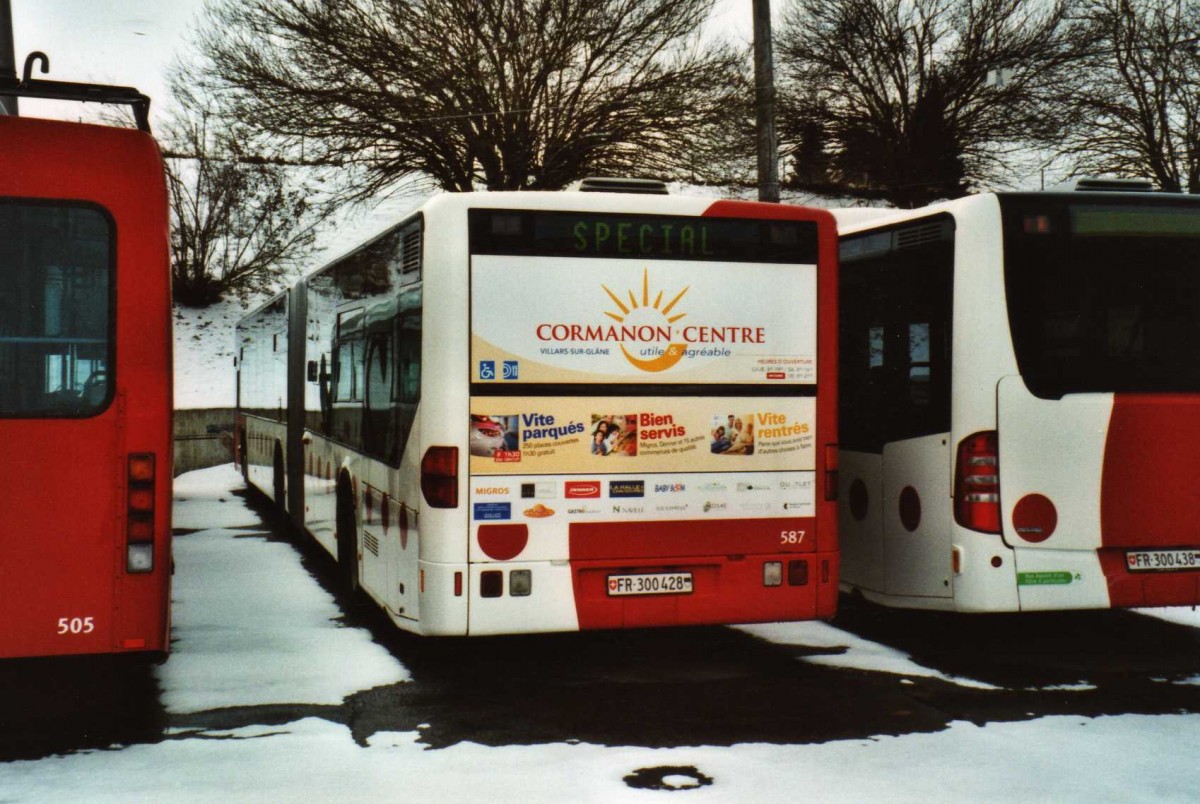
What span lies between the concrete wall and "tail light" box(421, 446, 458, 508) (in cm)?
1748

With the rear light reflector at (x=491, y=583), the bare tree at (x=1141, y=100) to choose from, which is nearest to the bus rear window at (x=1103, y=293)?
the rear light reflector at (x=491, y=583)

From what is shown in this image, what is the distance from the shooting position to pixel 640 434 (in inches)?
285

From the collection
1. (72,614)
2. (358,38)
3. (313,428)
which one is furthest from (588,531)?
(358,38)

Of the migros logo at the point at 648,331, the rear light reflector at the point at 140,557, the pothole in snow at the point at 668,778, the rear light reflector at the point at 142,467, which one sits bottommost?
the pothole in snow at the point at 668,778

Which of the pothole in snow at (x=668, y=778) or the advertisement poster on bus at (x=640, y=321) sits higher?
the advertisement poster on bus at (x=640, y=321)

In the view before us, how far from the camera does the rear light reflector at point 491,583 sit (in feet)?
22.9

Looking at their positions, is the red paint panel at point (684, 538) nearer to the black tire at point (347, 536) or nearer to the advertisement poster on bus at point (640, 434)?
the advertisement poster on bus at point (640, 434)

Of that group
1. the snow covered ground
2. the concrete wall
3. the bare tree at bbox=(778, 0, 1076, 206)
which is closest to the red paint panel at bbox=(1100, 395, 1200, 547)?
the snow covered ground

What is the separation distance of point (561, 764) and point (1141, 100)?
31945 mm

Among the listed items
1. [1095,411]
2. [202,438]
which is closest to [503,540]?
[1095,411]

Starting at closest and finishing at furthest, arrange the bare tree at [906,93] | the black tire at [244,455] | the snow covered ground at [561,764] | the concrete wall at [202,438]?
the snow covered ground at [561,764]
the black tire at [244,455]
the concrete wall at [202,438]
the bare tree at [906,93]

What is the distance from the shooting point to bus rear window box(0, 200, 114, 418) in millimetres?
5629

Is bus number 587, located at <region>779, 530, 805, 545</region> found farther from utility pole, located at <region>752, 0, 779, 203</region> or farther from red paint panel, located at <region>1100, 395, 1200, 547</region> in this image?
utility pole, located at <region>752, 0, 779, 203</region>

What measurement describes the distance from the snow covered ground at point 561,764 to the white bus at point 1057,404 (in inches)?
33.0
